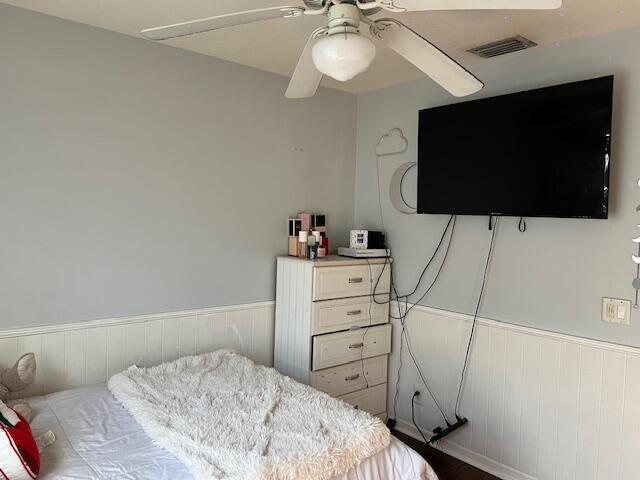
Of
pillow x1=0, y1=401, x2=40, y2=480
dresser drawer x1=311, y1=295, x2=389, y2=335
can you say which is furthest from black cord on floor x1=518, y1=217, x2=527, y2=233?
pillow x1=0, y1=401, x2=40, y2=480

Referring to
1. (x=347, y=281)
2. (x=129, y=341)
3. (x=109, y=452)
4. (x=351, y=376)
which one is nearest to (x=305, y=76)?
(x=347, y=281)

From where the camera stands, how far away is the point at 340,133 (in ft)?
11.3

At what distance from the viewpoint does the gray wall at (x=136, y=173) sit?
7.29 ft

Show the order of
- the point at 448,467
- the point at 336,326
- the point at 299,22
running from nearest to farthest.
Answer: the point at 299,22, the point at 448,467, the point at 336,326

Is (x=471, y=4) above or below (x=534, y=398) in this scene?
above

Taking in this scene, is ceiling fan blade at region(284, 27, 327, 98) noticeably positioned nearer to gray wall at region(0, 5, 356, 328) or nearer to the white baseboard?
gray wall at region(0, 5, 356, 328)

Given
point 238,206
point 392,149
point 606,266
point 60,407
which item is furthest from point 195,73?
point 606,266

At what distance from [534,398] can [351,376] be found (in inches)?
41.6

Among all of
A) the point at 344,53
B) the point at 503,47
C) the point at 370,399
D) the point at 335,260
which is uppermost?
the point at 503,47

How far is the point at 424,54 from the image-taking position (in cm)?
162

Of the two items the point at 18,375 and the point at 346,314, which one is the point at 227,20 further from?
the point at 346,314

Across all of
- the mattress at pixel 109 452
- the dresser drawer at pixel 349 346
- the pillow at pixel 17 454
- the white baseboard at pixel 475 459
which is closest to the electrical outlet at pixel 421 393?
the white baseboard at pixel 475 459

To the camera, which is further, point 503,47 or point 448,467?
point 448,467

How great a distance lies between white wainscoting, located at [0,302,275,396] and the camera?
2289mm
